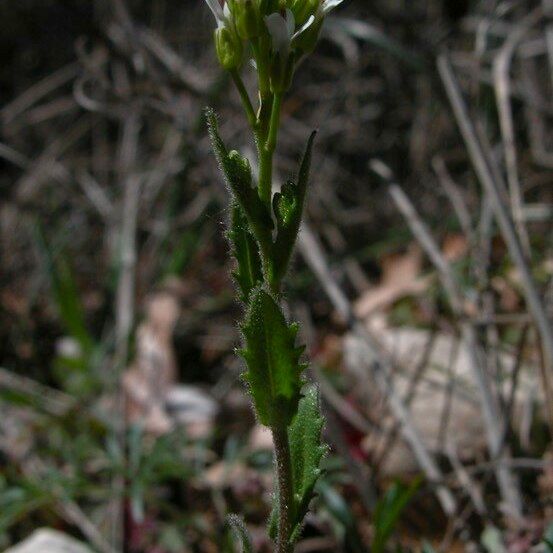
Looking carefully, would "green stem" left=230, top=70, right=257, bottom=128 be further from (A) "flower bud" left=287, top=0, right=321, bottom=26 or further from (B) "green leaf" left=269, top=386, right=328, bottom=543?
(B) "green leaf" left=269, top=386, right=328, bottom=543

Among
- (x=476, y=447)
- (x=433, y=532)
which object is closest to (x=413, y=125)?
(x=476, y=447)

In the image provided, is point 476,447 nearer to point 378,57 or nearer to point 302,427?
point 302,427

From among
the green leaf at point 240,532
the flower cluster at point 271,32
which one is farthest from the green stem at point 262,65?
the green leaf at point 240,532

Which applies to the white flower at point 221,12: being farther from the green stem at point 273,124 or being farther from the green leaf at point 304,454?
the green leaf at point 304,454

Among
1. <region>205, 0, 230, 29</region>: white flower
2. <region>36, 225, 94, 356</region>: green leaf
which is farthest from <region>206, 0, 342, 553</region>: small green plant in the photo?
<region>36, 225, 94, 356</region>: green leaf

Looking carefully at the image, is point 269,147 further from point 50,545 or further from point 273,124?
point 50,545

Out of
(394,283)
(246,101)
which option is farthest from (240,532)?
(394,283)
